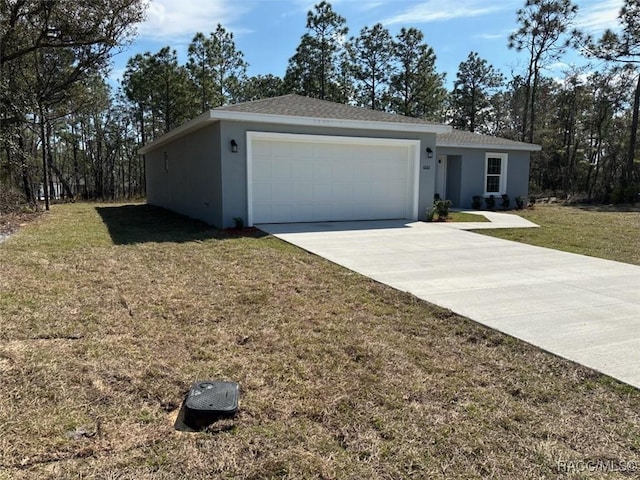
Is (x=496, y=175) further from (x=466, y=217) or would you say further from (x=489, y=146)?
(x=466, y=217)

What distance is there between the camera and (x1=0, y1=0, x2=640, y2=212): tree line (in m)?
23.2

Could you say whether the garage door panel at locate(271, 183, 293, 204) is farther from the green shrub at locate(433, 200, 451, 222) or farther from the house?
the green shrub at locate(433, 200, 451, 222)

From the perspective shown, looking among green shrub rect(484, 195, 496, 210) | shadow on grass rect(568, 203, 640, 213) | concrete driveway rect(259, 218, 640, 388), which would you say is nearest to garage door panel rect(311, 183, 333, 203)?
concrete driveway rect(259, 218, 640, 388)

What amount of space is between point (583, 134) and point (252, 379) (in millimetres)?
34244

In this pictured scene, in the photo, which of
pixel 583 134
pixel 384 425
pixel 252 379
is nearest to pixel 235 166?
pixel 252 379

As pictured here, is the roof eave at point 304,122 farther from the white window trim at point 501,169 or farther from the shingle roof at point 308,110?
the white window trim at point 501,169

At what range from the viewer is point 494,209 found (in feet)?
56.6

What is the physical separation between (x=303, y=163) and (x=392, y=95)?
20.5 m

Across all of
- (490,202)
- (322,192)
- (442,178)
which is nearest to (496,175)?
(490,202)

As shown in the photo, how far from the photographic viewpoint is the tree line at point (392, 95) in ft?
76.3

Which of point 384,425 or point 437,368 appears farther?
point 437,368

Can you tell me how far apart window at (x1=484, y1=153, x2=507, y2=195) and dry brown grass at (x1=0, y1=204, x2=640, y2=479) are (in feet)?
46.2

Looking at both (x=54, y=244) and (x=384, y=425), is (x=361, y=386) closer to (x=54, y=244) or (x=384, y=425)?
(x=384, y=425)

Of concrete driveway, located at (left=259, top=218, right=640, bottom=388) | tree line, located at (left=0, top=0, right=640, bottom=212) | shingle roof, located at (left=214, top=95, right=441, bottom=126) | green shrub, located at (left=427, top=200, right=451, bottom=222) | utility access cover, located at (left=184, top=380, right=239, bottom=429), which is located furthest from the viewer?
tree line, located at (left=0, top=0, right=640, bottom=212)
